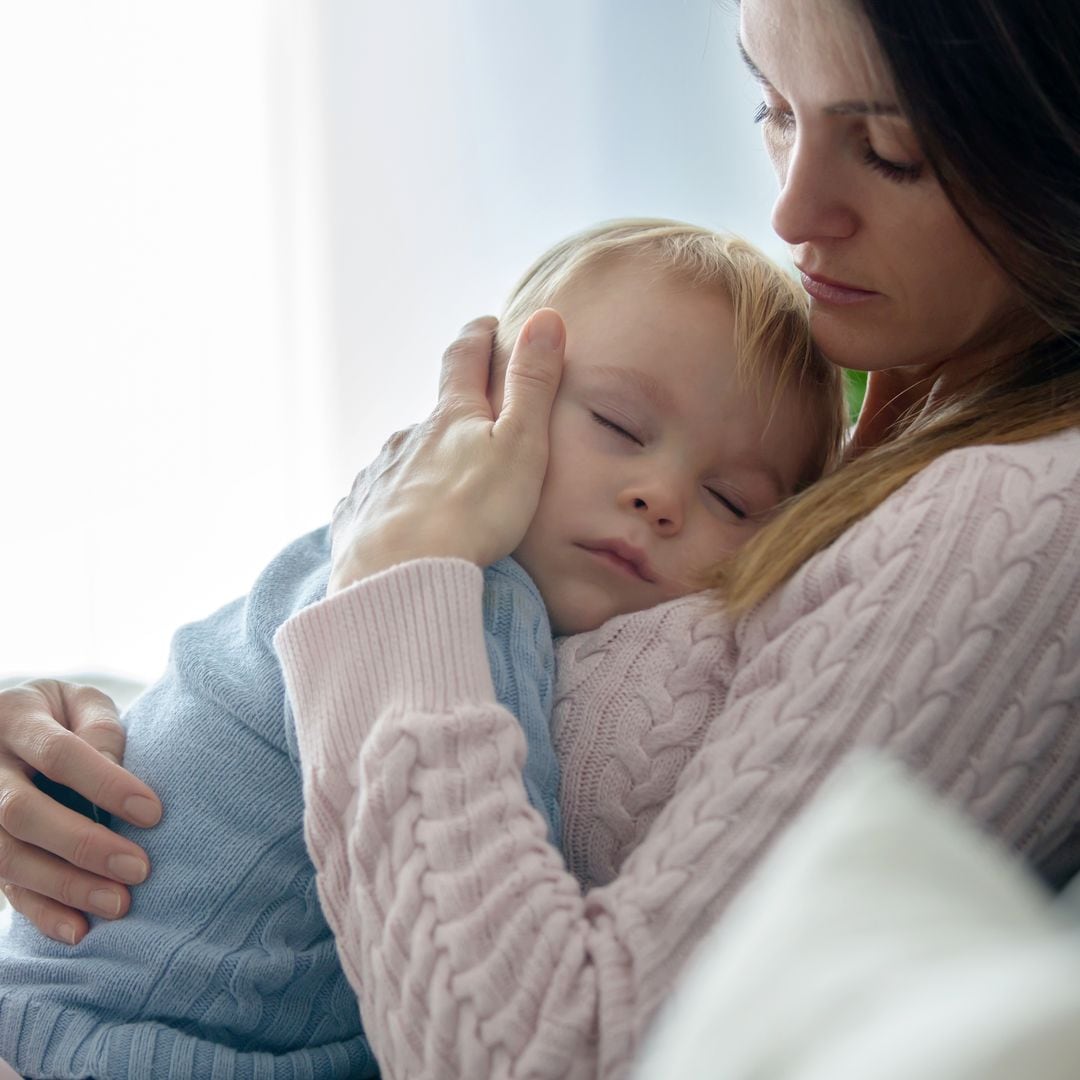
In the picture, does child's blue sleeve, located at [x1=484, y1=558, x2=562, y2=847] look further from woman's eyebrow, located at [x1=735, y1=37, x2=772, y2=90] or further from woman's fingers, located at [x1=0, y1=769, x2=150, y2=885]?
woman's eyebrow, located at [x1=735, y1=37, x2=772, y2=90]

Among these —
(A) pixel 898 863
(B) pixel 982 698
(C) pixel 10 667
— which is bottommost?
(C) pixel 10 667

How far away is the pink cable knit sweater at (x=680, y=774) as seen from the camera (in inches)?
30.9

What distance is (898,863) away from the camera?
506mm

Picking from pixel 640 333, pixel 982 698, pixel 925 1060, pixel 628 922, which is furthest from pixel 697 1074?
pixel 640 333

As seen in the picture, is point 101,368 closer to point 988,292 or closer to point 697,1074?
point 988,292

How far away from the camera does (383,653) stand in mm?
893

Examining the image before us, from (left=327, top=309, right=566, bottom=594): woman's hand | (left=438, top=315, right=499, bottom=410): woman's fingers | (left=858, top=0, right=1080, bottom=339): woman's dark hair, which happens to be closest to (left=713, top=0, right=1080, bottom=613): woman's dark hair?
(left=858, top=0, right=1080, bottom=339): woman's dark hair

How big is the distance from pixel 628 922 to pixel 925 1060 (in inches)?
16.1

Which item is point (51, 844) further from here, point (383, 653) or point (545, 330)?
point (545, 330)

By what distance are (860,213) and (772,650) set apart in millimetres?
423

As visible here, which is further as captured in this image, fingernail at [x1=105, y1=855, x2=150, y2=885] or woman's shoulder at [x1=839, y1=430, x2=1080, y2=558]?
fingernail at [x1=105, y1=855, x2=150, y2=885]

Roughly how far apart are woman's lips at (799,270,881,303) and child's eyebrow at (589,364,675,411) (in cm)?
→ 17

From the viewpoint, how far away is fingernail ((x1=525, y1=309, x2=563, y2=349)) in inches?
46.3

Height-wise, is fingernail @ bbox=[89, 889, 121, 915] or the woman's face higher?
the woman's face
